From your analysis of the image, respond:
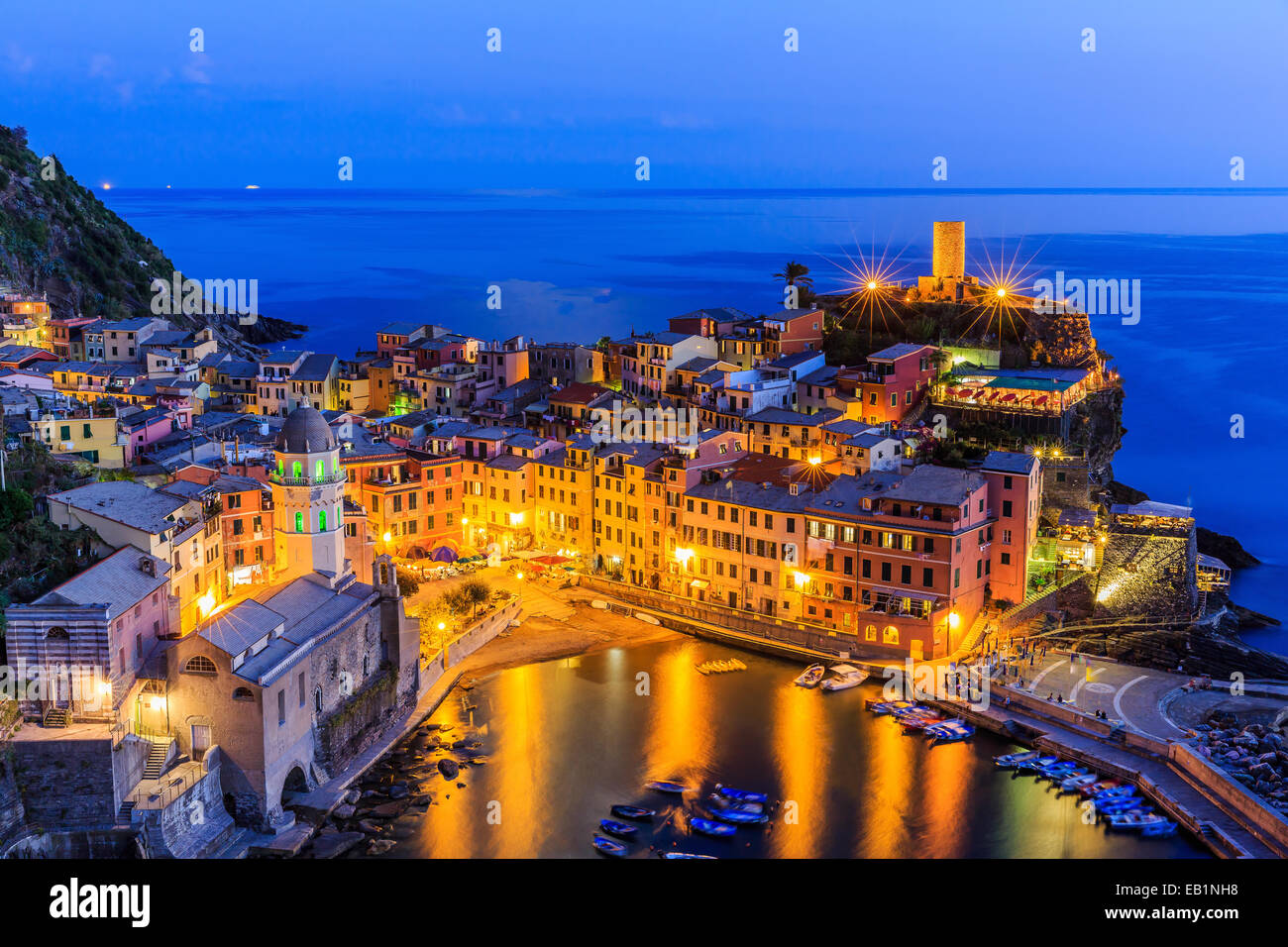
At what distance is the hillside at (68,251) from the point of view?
4628cm

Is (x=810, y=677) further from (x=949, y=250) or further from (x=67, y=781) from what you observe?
(x=949, y=250)

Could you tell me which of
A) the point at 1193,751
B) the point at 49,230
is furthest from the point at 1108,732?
the point at 49,230

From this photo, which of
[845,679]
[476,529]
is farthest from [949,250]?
[845,679]

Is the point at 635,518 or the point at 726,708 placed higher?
the point at 635,518

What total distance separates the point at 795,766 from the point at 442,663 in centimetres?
676

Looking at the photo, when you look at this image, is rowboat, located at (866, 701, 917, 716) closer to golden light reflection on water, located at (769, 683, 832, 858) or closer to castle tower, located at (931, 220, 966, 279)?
golden light reflection on water, located at (769, 683, 832, 858)

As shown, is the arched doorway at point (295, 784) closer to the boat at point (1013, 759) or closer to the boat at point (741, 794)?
the boat at point (741, 794)

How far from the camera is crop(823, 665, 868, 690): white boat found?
21.5 m

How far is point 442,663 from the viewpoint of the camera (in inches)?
877

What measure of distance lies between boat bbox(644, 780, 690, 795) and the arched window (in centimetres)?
617

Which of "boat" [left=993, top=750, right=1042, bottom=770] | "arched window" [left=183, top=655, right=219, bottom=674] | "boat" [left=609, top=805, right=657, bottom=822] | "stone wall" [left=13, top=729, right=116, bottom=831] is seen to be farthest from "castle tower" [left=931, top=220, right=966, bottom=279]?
"stone wall" [left=13, top=729, right=116, bottom=831]

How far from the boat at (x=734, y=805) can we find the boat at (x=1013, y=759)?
3860 mm
